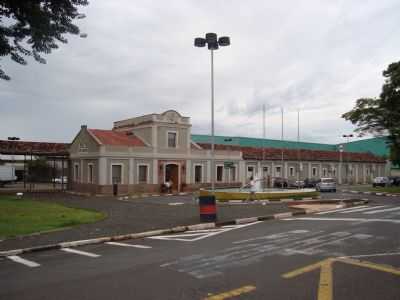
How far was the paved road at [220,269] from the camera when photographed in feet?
20.4

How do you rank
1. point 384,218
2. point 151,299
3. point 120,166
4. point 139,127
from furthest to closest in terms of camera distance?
point 139,127 < point 120,166 < point 384,218 < point 151,299

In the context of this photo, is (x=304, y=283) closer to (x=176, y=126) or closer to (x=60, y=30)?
(x=60, y=30)

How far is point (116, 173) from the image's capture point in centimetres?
3556

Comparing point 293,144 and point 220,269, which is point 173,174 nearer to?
point 220,269

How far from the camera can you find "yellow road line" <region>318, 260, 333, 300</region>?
19.5 feet

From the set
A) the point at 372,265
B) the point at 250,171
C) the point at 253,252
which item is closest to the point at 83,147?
the point at 250,171

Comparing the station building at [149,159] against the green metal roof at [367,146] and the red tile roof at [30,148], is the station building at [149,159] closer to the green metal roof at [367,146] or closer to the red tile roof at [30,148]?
the red tile roof at [30,148]

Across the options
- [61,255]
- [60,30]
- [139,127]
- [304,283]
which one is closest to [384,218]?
[304,283]

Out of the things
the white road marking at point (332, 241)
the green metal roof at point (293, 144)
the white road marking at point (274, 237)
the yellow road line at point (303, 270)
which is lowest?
the white road marking at point (274, 237)

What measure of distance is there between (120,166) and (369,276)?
30.5 metres

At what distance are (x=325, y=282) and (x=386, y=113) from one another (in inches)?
1381

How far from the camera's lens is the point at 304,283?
21.8 ft

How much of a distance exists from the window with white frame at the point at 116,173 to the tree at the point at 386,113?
919 inches

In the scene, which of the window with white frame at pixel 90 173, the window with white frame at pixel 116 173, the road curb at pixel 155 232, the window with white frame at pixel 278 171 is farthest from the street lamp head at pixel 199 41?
the window with white frame at pixel 278 171
